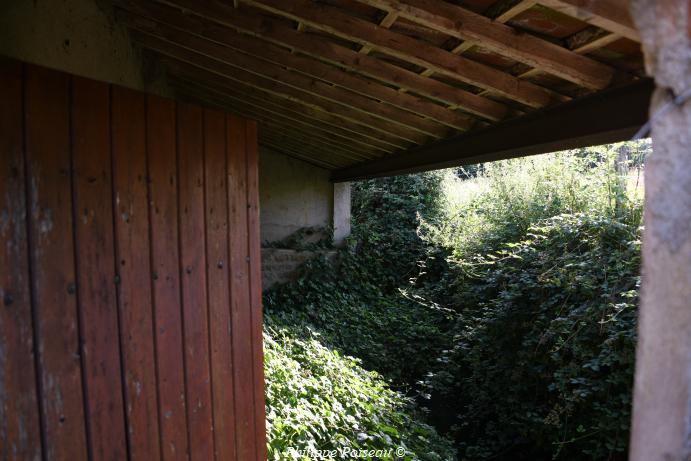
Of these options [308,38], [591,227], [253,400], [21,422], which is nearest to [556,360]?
[591,227]

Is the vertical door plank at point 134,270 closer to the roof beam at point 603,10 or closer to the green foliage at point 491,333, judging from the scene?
the green foliage at point 491,333

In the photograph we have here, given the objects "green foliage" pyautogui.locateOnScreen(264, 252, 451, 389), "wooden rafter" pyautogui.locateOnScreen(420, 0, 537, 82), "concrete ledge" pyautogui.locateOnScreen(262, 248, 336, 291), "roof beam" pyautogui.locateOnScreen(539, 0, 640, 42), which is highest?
"wooden rafter" pyautogui.locateOnScreen(420, 0, 537, 82)

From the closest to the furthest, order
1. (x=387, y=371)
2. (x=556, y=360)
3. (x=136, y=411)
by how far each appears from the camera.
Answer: (x=136, y=411), (x=556, y=360), (x=387, y=371)

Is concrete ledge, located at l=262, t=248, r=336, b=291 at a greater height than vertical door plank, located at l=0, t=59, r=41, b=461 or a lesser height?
lesser

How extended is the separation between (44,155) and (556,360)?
→ 4819mm

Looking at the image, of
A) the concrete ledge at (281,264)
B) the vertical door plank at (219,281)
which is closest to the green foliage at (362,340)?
the concrete ledge at (281,264)

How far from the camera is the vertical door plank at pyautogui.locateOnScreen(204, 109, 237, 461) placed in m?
2.12

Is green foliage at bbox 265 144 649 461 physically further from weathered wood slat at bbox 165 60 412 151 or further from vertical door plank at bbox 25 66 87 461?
weathered wood slat at bbox 165 60 412 151

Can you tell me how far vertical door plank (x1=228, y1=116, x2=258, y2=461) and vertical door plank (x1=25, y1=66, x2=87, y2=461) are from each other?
0.77 meters

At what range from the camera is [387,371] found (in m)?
6.62

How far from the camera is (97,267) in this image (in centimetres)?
164

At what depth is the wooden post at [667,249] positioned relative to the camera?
0.67 metres

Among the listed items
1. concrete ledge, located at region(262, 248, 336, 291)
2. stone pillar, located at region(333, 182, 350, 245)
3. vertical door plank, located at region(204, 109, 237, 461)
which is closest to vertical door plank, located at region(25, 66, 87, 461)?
vertical door plank, located at region(204, 109, 237, 461)

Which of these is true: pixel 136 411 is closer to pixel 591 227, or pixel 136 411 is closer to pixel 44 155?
pixel 44 155
